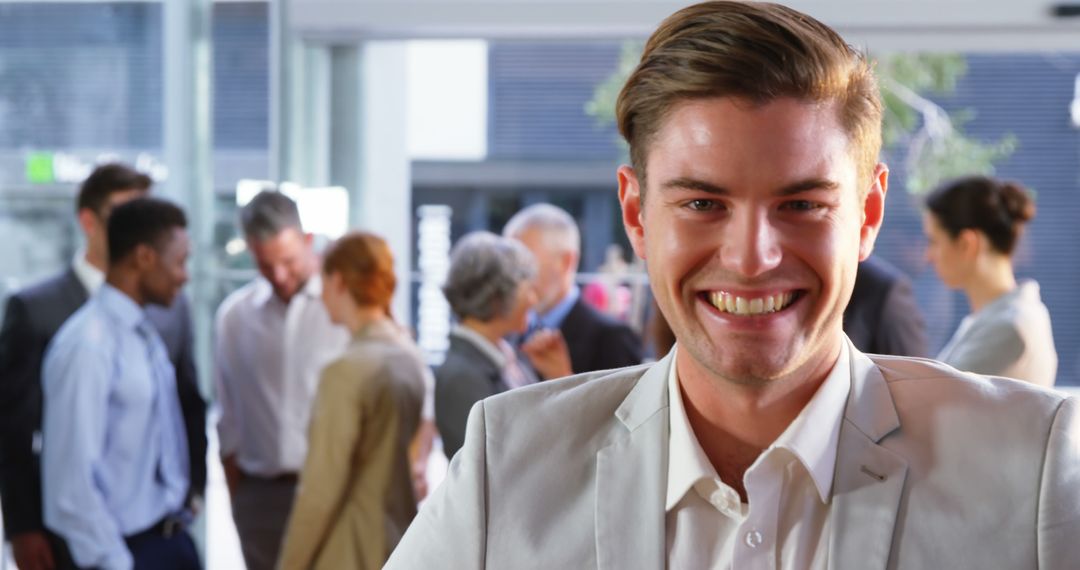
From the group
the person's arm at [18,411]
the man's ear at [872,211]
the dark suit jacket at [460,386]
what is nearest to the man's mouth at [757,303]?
the man's ear at [872,211]

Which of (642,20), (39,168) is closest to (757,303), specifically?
(642,20)

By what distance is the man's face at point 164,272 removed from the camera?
12.3 feet

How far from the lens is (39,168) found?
4.98 metres

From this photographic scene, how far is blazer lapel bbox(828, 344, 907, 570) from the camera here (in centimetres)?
111

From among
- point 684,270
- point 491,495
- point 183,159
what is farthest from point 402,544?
point 183,159

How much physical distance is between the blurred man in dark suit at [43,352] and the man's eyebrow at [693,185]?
302cm

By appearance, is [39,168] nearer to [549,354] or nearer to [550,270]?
[550,270]

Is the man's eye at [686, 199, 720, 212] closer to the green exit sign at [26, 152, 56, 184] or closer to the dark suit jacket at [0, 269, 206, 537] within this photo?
the dark suit jacket at [0, 269, 206, 537]

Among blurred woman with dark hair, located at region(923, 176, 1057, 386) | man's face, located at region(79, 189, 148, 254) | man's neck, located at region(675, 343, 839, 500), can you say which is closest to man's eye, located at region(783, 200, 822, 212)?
man's neck, located at region(675, 343, 839, 500)

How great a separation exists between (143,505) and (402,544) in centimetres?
251

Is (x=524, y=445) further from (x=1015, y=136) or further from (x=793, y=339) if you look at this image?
(x=1015, y=136)

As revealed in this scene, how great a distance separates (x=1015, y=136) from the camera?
468 centimetres

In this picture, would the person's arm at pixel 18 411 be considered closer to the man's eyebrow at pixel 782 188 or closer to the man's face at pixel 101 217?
the man's face at pixel 101 217

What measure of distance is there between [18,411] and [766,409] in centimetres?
339
